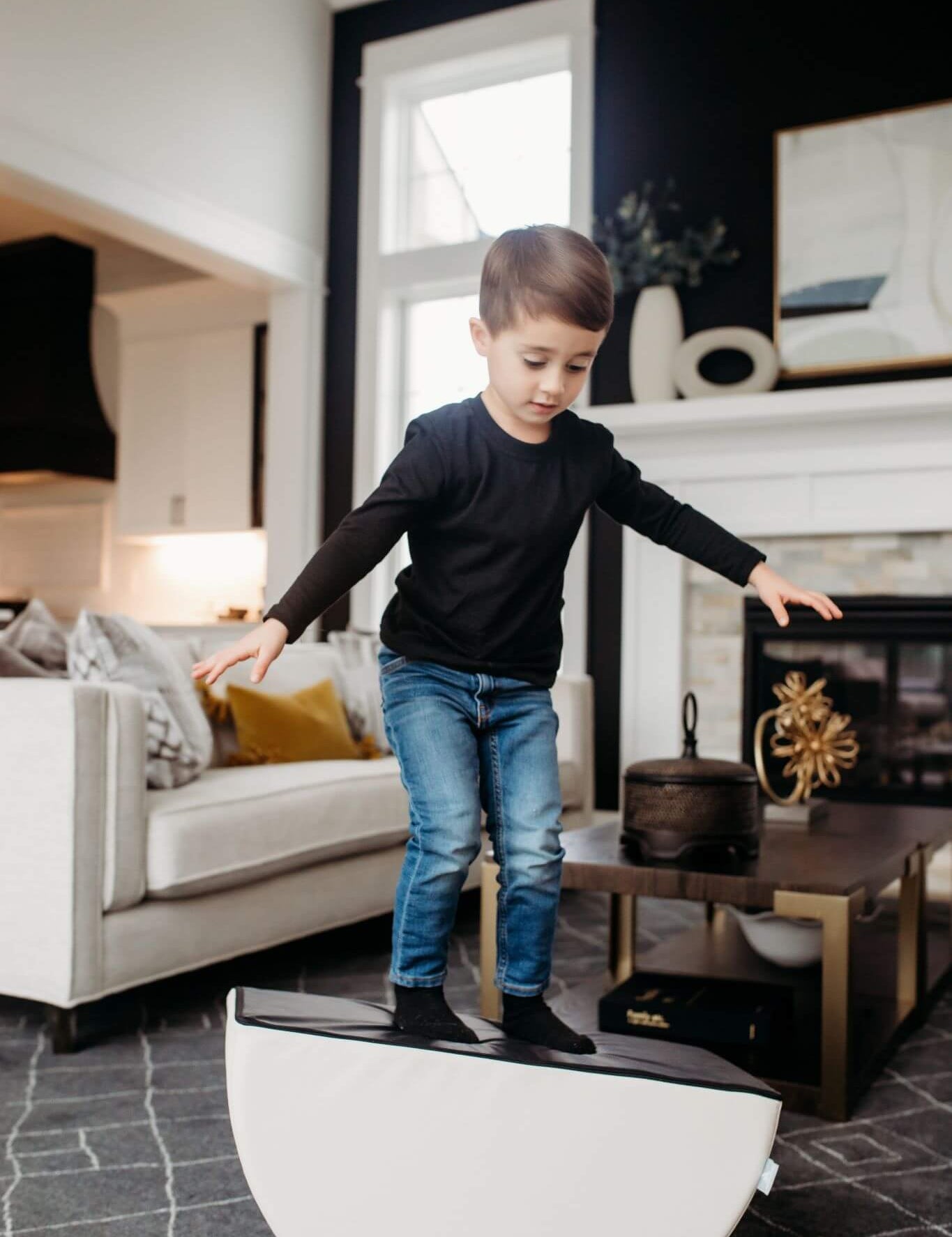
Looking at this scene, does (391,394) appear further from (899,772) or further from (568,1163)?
(568,1163)

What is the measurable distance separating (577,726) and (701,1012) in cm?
184

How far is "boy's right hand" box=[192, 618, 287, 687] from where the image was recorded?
1.31m

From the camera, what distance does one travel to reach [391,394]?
18.5 ft

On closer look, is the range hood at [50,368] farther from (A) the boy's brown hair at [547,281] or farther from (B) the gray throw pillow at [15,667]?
(A) the boy's brown hair at [547,281]

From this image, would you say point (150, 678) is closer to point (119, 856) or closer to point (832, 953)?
point (119, 856)

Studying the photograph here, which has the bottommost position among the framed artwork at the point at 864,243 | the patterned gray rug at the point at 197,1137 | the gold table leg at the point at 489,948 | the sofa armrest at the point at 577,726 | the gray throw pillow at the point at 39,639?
the patterned gray rug at the point at 197,1137

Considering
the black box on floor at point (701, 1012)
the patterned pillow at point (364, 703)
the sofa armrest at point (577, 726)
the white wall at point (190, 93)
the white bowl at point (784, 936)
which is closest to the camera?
the black box on floor at point (701, 1012)

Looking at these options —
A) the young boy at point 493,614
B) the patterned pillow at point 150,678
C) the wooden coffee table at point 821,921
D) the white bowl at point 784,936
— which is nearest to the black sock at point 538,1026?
the young boy at point 493,614

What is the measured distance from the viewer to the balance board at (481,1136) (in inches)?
50.0

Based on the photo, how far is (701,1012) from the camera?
7.11 feet

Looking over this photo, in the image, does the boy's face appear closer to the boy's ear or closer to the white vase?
the boy's ear

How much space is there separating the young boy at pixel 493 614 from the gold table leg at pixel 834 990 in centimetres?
59

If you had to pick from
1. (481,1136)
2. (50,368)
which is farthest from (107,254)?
(481,1136)

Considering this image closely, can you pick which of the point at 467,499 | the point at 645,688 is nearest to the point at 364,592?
the point at 645,688
